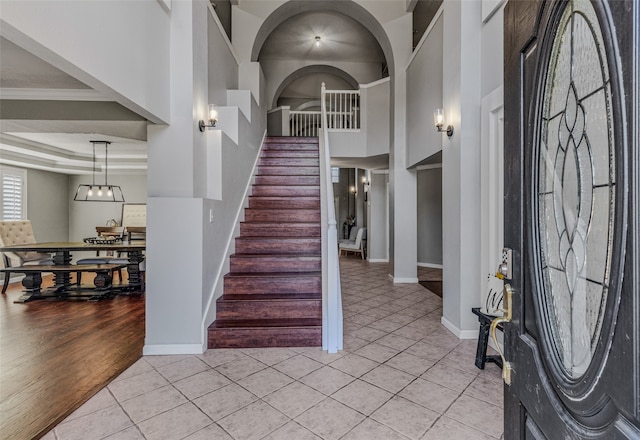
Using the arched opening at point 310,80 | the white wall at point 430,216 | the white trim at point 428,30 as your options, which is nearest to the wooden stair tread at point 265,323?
the white trim at point 428,30

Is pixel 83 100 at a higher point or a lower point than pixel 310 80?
lower

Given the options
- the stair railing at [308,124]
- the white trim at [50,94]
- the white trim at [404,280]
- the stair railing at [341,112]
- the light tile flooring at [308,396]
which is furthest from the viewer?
the stair railing at [308,124]

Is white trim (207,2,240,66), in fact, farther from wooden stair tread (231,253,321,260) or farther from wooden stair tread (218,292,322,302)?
wooden stair tread (218,292,322,302)

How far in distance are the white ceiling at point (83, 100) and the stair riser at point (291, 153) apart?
2245 millimetres

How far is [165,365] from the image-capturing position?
2.67 metres

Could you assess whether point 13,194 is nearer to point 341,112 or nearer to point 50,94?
point 50,94

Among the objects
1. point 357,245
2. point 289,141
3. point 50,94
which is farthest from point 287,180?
point 357,245

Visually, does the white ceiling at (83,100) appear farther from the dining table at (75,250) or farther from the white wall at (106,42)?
the dining table at (75,250)

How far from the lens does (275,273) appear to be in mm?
3732

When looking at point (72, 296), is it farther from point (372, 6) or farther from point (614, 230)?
point (372, 6)

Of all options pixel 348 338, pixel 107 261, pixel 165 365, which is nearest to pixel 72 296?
pixel 107 261

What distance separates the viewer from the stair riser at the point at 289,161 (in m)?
5.60

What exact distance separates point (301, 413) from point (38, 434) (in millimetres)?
1515

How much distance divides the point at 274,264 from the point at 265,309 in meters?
0.64
